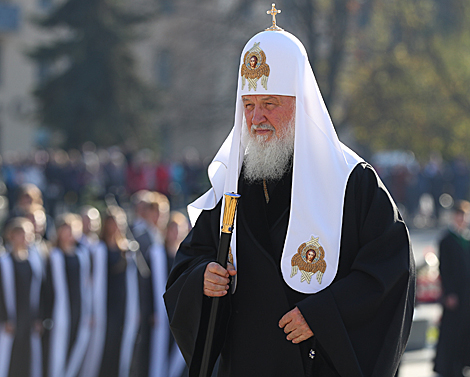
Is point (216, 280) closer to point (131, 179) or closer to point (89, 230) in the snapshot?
point (89, 230)

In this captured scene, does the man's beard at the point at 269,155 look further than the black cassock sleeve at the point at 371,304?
Yes

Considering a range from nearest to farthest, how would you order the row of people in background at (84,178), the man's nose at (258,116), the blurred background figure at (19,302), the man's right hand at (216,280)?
the man's right hand at (216,280) < the man's nose at (258,116) < the blurred background figure at (19,302) < the row of people in background at (84,178)

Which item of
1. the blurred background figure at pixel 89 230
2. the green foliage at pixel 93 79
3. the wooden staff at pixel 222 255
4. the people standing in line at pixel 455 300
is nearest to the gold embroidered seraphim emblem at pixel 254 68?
the wooden staff at pixel 222 255

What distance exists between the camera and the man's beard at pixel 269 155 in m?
3.40

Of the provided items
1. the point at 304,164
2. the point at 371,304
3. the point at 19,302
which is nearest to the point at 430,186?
the point at 19,302

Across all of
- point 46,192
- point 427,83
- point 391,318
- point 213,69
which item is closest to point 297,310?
point 391,318

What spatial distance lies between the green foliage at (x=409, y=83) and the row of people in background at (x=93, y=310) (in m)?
14.9

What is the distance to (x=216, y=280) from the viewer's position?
3172mm

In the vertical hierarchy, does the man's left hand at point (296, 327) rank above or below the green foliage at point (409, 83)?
below

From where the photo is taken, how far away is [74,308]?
24.1 ft

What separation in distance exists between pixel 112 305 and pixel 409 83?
51.5 feet

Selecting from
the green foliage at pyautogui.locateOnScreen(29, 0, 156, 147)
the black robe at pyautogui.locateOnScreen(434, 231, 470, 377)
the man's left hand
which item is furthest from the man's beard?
the green foliage at pyautogui.locateOnScreen(29, 0, 156, 147)

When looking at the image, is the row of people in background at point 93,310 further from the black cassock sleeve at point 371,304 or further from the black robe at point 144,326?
the black cassock sleeve at point 371,304

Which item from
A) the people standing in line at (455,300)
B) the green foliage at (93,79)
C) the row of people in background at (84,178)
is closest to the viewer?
the people standing in line at (455,300)
